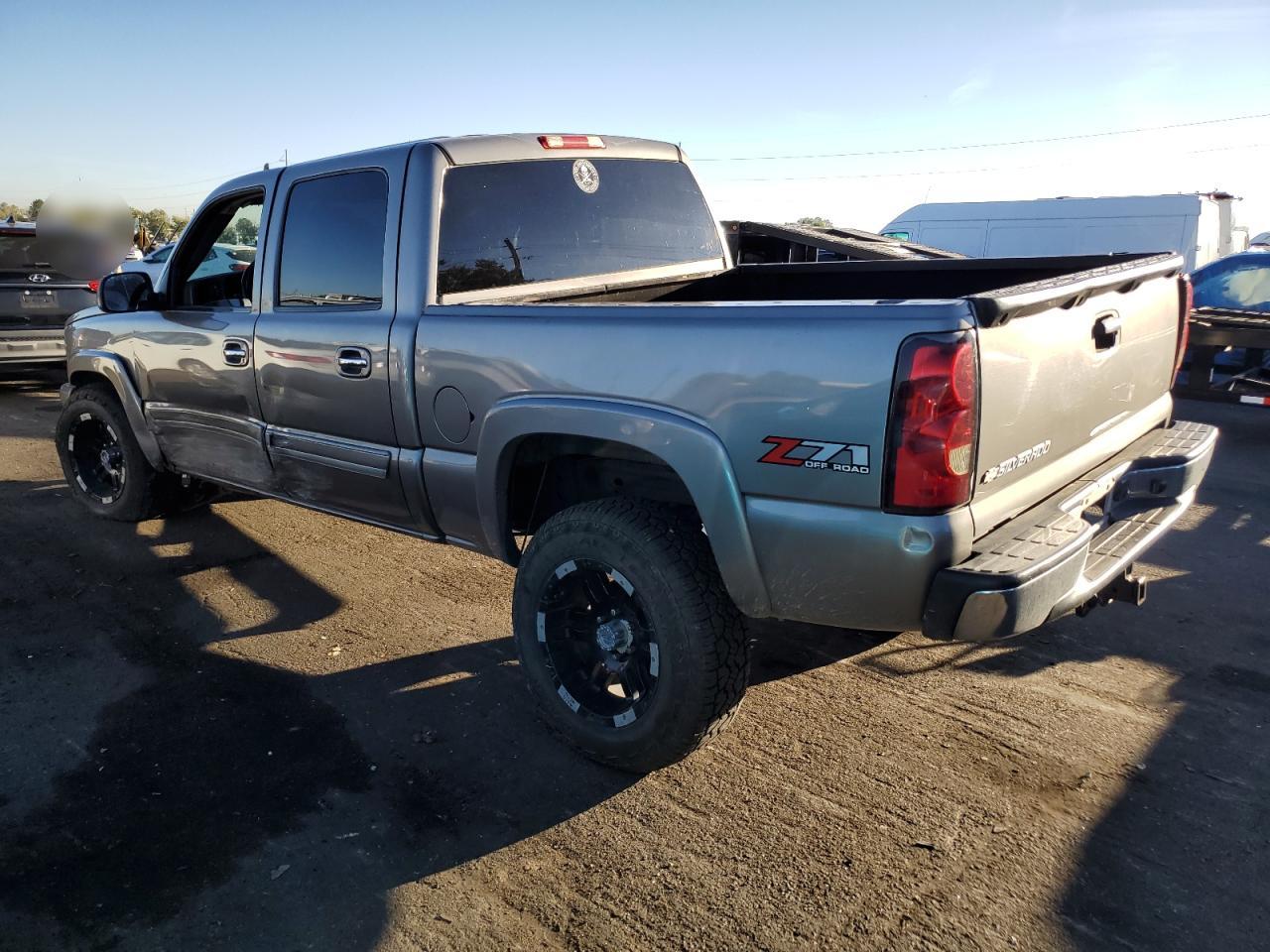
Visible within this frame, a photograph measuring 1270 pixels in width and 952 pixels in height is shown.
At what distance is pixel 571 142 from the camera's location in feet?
13.8

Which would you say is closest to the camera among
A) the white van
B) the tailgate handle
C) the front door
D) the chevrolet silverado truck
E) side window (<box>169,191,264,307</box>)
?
the tailgate handle

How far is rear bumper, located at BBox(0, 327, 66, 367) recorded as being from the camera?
959 centimetres

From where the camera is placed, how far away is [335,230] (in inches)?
159

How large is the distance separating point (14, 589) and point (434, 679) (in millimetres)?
2501

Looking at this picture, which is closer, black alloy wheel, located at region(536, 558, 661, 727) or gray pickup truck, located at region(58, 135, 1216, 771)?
gray pickup truck, located at region(58, 135, 1216, 771)

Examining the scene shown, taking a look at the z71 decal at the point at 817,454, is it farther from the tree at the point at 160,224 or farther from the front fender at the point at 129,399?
the tree at the point at 160,224

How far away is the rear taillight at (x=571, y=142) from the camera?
410cm

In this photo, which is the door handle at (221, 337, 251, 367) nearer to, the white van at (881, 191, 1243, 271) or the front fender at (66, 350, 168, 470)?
the front fender at (66, 350, 168, 470)

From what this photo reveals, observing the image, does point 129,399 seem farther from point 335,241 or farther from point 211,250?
point 335,241

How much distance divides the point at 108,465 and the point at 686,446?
15.0 feet

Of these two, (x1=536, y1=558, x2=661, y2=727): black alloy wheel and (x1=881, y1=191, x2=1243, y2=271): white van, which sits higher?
(x1=881, y1=191, x2=1243, y2=271): white van

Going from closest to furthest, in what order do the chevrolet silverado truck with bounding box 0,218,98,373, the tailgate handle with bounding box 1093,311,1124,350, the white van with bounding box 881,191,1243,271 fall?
1. the tailgate handle with bounding box 1093,311,1124,350
2. the chevrolet silverado truck with bounding box 0,218,98,373
3. the white van with bounding box 881,191,1243,271

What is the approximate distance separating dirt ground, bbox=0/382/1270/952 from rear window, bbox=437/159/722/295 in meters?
1.64

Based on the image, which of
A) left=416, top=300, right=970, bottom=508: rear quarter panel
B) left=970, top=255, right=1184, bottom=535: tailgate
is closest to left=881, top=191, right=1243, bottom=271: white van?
left=970, top=255, right=1184, bottom=535: tailgate
